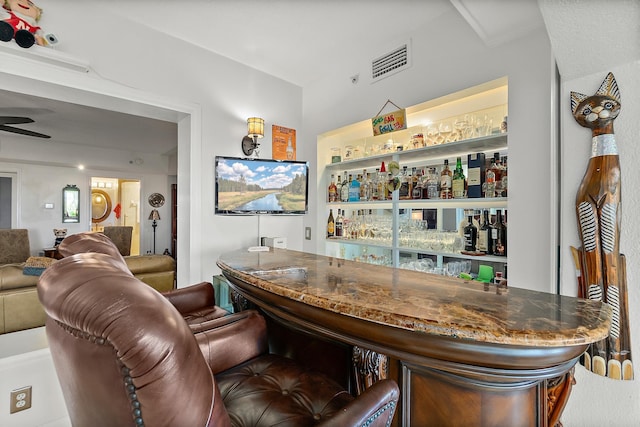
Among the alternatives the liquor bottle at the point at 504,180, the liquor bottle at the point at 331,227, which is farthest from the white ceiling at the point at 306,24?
the liquor bottle at the point at 331,227

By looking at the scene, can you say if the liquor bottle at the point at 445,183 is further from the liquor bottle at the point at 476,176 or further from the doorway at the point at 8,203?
the doorway at the point at 8,203

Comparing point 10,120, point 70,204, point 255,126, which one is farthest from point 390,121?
point 70,204

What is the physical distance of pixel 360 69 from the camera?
2.79 metres

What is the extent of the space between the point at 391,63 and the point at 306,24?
77cm

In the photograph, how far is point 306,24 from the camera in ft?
7.69

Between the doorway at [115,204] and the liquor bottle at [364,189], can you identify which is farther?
the doorway at [115,204]

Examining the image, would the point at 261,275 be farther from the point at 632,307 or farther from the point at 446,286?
the point at 632,307

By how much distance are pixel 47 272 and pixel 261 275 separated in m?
0.76

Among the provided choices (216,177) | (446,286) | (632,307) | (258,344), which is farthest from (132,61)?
(632,307)

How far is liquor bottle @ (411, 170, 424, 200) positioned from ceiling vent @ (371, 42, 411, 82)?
89cm

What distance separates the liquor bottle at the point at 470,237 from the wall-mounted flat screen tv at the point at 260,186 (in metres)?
1.60

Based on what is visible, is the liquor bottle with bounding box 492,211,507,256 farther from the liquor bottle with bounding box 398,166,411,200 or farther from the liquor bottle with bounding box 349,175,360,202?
the liquor bottle with bounding box 349,175,360,202

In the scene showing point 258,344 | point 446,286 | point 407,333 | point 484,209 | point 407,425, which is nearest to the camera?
point 407,333

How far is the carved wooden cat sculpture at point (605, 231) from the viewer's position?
1258mm
